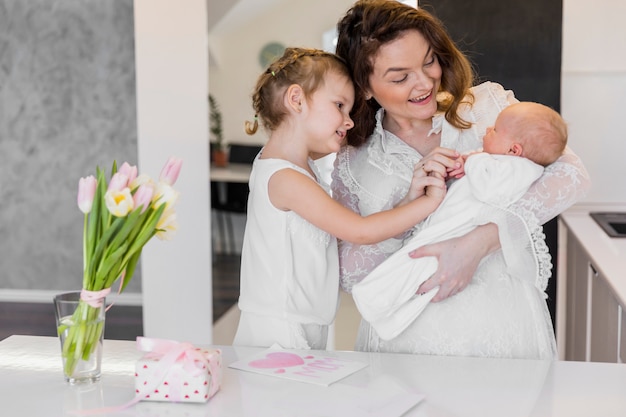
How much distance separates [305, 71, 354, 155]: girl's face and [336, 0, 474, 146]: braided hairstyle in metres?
0.08

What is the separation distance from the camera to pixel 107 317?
235 inches

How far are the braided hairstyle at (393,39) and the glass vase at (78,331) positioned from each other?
3.10 ft

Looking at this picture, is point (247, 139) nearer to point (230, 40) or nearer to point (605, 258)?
point (230, 40)

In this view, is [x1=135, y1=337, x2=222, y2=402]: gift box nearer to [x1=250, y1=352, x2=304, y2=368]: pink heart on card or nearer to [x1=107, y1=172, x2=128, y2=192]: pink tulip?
[x1=250, y1=352, x2=304, y2=368]: pink heart on card

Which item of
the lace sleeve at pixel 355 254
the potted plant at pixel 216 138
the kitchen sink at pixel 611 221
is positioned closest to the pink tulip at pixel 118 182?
the lace sleeve at pixel 355 254

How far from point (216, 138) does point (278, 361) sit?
268 inches

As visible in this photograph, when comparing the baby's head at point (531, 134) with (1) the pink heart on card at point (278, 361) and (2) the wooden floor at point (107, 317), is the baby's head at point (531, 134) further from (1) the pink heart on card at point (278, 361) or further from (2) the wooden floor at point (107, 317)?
(2) the wooden floor at point (107, 317)

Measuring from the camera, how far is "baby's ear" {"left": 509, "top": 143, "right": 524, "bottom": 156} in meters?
2.00

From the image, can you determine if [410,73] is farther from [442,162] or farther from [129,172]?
[129,172]

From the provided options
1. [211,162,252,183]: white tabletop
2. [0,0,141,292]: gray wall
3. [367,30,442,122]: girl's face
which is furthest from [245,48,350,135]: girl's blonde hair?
[211,162,252,183]: white tabletop

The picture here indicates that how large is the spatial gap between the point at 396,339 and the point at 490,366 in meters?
0.39

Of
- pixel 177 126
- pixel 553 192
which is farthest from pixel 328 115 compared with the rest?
pixel 177 126

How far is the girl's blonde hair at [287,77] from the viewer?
214 centimetres

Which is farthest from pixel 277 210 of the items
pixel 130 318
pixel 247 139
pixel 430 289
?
pixel 247 139
